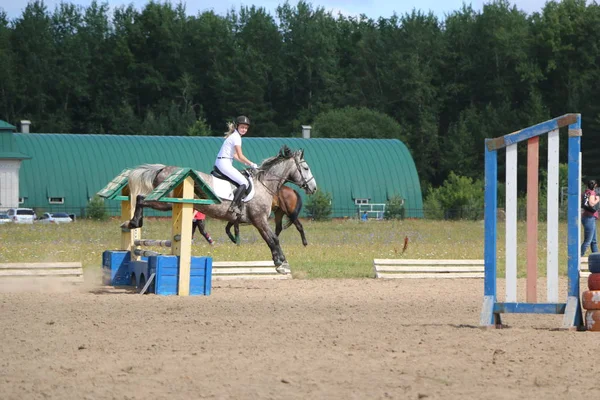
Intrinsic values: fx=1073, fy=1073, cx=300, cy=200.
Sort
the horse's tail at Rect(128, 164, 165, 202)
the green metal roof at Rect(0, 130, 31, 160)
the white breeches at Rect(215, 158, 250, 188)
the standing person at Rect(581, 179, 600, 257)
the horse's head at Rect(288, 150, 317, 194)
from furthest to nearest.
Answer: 1. the green metal roof at Rect(0, 130, 31, 160)
2. the standing person at Rect(581, 179, 600, 257)
3. the horse's head at Rect(288, 150, 317, 194)
4. the white breeches at Rect(215, 158, 250, 188)
5. the horse's tail at Rect(128, 164, 165, 202)

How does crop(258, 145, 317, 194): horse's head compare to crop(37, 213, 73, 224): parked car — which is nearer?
crop(258, 145, 317, 194): horse's head

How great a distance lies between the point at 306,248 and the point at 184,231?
11.8 m

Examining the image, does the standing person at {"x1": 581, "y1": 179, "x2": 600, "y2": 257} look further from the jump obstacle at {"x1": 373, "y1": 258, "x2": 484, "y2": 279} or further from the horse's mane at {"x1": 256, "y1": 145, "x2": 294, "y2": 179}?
the horse's mane at {"x1": 256, "y1": 145, "x2": 294, "y2": 179}

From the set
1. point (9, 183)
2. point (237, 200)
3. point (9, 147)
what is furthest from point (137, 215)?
point (9, 147)

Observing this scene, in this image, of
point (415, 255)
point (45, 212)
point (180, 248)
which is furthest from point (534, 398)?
point (45, 212)

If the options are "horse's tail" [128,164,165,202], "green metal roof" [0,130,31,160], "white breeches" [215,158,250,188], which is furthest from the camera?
"green metal roof" [0,130,31,160]

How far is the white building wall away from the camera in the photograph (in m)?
58.5

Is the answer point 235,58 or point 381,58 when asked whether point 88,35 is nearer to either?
point 235,58

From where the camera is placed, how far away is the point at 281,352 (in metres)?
9.10

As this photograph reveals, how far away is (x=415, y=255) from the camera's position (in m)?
24.3

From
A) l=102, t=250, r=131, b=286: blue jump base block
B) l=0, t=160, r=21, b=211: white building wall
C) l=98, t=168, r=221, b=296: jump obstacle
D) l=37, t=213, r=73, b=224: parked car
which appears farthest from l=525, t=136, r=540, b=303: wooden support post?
l=0, t=160, r=21, b=211: white building wall

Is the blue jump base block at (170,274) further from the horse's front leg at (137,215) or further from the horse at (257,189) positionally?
the horse at (257,189)

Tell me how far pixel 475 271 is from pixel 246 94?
67.4 meters

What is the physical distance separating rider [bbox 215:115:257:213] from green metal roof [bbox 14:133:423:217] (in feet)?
132
